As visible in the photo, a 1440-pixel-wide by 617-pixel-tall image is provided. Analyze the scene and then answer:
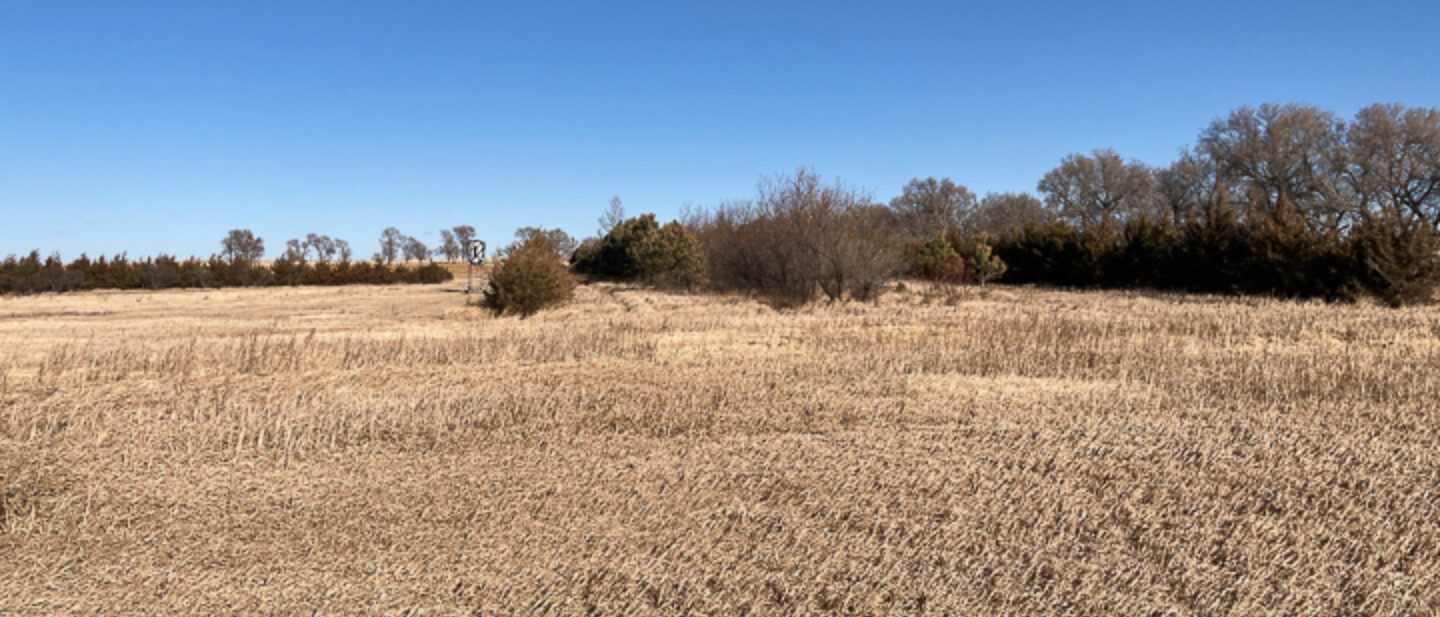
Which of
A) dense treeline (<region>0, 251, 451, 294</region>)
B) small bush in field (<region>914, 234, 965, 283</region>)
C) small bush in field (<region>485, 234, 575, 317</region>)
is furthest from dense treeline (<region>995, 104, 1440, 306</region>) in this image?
dense treeline (<region>0, 251, 451, 294</region>)

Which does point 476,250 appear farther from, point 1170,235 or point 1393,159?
point 1393,159

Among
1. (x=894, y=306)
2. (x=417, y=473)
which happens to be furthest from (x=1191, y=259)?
(x=417, y=473)

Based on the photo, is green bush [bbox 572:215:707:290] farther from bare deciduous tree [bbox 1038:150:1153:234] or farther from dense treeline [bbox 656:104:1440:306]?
bare deciduous tree [bbox 1038:150:1153:234]

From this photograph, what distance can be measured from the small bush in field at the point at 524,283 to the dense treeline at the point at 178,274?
32.8 metres

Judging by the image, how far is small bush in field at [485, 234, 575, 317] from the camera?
789 inches

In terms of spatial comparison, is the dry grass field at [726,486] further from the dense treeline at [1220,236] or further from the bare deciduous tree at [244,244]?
the bare deciduous tree at [244,244]

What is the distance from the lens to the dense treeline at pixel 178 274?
38.9m

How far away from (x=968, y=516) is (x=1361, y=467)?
9.42ft

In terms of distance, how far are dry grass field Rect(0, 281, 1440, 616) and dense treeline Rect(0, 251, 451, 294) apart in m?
38.9

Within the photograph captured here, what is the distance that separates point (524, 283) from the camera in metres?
20.0

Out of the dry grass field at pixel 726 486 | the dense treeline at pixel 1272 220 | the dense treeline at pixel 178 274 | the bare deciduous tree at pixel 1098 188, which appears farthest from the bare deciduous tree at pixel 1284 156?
the dense treeline at pixel 178 274

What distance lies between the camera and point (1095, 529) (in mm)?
3955

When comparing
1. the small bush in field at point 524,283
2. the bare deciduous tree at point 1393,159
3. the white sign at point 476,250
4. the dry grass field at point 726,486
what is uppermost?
the bare deciduous tree at point 1393,159

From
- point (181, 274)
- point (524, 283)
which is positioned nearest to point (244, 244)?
point (181, 274)
